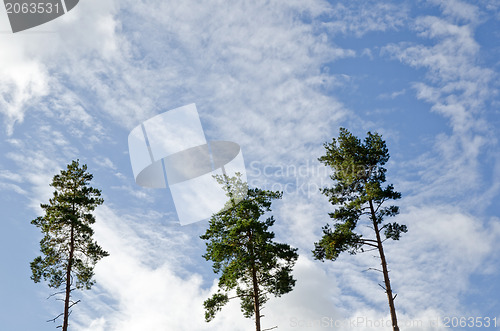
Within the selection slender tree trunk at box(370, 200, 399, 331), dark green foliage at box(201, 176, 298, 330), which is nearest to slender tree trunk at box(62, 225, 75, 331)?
dark green foliage at box(201, 176, 298, 330)

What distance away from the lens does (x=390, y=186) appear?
21.7 m

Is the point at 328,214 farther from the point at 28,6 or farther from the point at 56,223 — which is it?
the point at 28,6

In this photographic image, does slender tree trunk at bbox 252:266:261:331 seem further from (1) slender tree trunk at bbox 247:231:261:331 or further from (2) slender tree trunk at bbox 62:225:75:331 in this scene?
(2) slender tree trunk at bbox 62:225:75:331

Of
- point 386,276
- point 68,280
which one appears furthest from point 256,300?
point 68,280

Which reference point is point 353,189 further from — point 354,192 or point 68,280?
point 68,280

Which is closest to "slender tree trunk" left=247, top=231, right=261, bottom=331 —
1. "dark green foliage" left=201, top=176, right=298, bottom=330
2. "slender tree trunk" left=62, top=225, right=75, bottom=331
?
"dark green foliage" left=201, top=176, right=298, bottom=330

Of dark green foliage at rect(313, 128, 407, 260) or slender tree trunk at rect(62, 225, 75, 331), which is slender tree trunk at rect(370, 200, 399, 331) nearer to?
dark green foliage at rect(313, 128, 407, 260)

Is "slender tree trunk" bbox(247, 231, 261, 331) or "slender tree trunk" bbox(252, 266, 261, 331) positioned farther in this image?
"slender tree trunk" bbox(247, 231, 261, 331)

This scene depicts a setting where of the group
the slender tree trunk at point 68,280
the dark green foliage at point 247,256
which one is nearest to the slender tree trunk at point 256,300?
the dark green foliage at point 247,256

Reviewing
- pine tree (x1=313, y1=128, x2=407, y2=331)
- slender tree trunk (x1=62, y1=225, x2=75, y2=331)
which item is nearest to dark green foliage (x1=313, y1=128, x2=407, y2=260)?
pine tree (x1=313, y1=128, x2=407, y2=331)

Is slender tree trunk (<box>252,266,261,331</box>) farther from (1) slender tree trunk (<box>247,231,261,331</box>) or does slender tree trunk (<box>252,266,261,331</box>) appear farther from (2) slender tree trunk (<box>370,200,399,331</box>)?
(2) slender tree trunk (<box>370,200,399,331</box>)

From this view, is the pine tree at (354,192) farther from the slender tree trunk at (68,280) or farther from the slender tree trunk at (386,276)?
the slender tree trunk at (68,280)

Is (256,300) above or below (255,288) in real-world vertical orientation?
below

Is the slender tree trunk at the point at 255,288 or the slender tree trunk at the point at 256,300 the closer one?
the slender tree trunk at the point at 256,300
